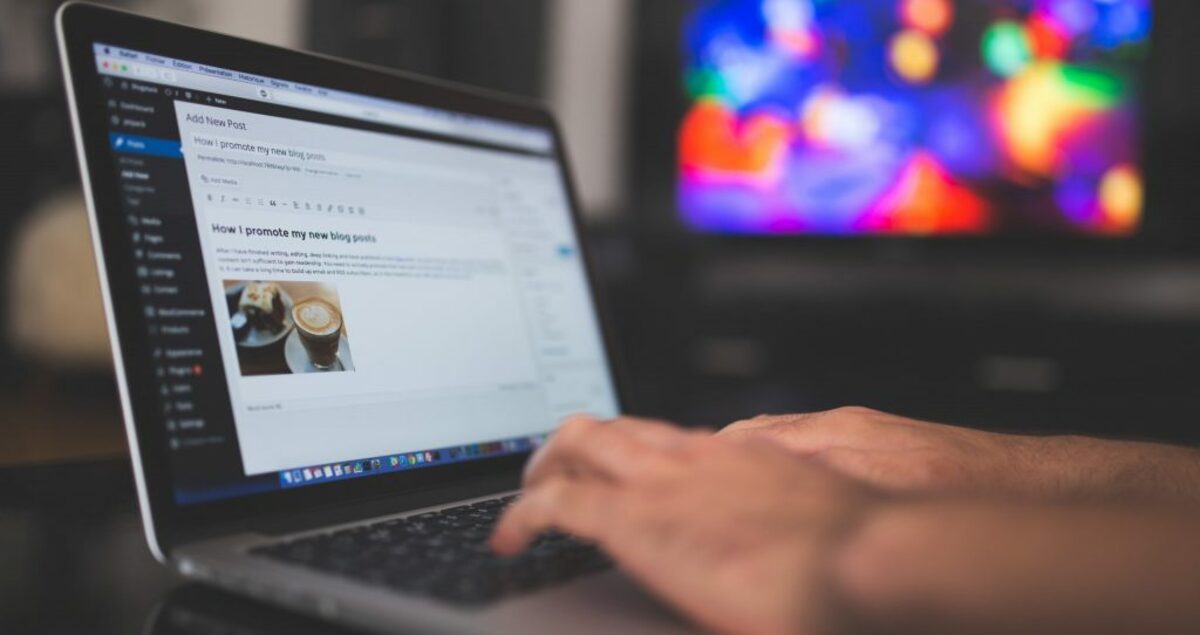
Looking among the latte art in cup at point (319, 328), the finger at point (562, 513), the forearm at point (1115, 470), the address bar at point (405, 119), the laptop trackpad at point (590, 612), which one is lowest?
the forearm at point (1115, 470)

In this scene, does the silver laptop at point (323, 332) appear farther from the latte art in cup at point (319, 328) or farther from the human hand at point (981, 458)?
the human hand at point (981, 458)

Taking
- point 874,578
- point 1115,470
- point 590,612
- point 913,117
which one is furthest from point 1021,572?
point 913,117

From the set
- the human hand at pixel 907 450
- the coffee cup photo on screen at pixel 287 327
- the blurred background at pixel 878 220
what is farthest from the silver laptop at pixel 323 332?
the blurred background at pixel 878 220

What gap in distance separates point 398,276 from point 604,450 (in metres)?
0.29

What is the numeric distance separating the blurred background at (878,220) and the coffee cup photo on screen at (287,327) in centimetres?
124

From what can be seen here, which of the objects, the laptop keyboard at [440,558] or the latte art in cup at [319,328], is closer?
the laptop keyboard at [440,558]

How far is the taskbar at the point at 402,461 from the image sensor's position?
57cm

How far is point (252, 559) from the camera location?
461 millimetres

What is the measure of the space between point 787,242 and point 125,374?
7.14 ft

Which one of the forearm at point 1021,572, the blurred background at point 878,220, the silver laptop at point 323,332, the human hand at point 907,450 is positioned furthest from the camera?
the blurred background at point 878,220

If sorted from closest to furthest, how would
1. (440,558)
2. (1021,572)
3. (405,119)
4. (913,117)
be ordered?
(1021,572) < (440,558) < (405,119) < (913,117)

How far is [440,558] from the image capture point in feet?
1.49

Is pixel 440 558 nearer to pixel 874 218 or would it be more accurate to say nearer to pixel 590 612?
pixel 590 612

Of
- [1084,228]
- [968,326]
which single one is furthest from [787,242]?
[1084,228]
